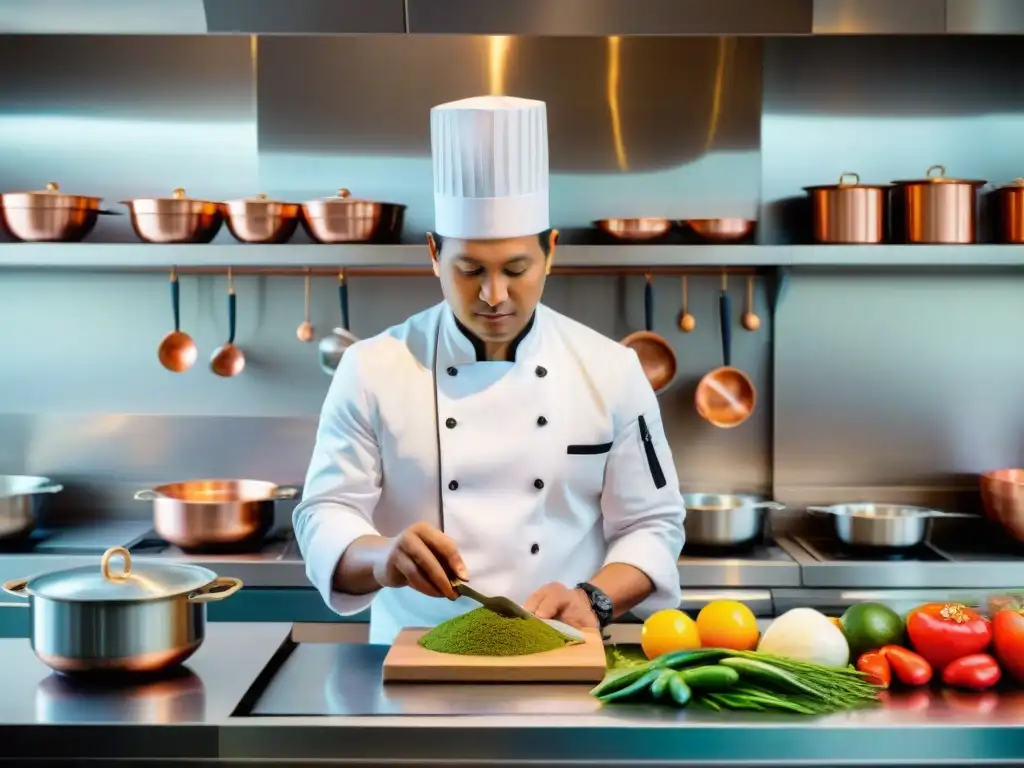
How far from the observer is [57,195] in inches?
137

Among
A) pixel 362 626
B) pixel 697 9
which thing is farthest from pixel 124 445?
pixel 697 9

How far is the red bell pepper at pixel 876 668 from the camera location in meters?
1.83

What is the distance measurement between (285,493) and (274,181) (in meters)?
0.93

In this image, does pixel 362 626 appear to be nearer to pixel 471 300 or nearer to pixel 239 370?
pixel 239 370

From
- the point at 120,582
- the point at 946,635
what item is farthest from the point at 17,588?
the point at 946,635

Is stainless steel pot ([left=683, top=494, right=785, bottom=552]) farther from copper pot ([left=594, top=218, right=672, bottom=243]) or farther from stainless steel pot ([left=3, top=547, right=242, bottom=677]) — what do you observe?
stainless steel pot ([left=3, top=547, right=242, bottom=677])

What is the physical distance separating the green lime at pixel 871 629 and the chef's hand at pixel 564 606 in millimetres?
406

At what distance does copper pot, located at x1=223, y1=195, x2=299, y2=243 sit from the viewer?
137 inches

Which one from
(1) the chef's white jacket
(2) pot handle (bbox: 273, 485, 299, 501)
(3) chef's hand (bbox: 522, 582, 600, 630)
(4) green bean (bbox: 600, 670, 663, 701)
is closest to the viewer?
(4) green bean (bbox: 600, 670, 663, 701)

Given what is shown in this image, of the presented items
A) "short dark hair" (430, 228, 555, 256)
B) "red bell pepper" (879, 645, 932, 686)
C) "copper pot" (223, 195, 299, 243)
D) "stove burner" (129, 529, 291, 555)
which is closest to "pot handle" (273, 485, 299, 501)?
"stove burner" (129, 529, 291, 555)

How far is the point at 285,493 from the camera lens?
3.60 meters

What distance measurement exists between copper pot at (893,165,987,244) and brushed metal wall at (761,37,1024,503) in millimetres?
268

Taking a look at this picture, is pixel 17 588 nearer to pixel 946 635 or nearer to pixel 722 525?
pixel 946 635

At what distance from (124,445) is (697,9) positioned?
2079 millimetres
